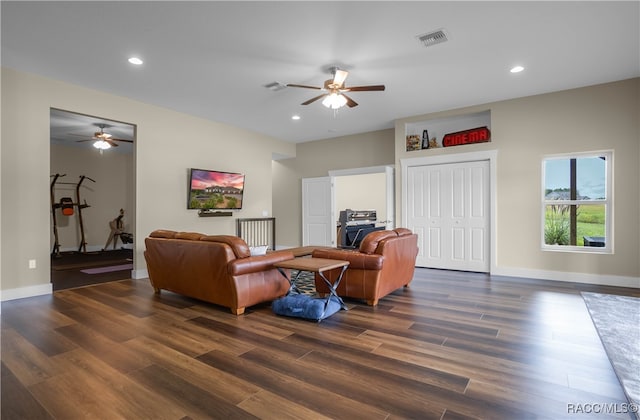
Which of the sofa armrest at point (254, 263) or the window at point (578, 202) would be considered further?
the window at point (578, 202)

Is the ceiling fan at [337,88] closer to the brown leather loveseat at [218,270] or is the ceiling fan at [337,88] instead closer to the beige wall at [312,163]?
the brown leather loveseat at [218,270]

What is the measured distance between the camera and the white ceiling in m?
2.96

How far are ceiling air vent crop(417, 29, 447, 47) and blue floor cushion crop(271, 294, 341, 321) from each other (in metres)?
2.97

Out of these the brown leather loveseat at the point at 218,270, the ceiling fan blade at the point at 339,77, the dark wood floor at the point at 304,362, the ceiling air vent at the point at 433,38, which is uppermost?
the ceiling air vent at the point at 433,38

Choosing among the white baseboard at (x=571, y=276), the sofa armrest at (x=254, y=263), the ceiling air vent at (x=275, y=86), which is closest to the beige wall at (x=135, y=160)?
the ceiling air vent at (x=275, y=86)

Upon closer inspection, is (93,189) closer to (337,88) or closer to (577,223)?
(337,88)

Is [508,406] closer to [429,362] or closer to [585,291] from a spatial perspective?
[429,362]

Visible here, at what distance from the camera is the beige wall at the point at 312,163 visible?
24.5 feet

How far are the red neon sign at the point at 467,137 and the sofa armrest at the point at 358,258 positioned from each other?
3.40 m

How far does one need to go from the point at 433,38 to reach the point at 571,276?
417 centimetres

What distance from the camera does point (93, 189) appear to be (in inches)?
354

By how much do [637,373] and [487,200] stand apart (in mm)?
3787

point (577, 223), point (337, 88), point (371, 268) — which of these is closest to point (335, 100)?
point (337, 88)

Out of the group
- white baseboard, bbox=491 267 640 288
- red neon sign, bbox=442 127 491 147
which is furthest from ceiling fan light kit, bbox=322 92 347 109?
white baseboard, bbox=491 267 640 288
